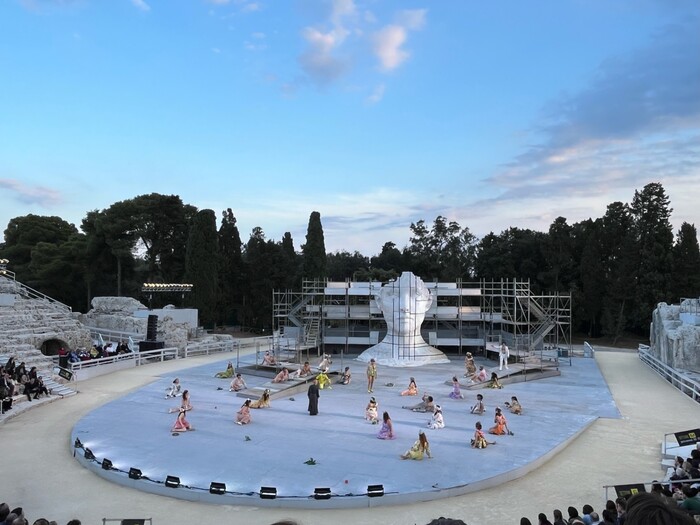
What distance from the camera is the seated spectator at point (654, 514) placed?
1796mm

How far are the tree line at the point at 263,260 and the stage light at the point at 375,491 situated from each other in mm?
37125

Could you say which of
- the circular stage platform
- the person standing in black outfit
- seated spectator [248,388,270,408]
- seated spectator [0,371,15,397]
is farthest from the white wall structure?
seated spectator [0,371,15,397]

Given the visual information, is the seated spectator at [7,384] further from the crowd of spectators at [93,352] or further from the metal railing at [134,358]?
the crowd of spectators at [93,352]

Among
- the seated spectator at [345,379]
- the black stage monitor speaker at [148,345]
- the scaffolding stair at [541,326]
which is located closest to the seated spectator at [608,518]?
the seated spectator at [345,379]

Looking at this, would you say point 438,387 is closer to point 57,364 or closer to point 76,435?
point 76,435

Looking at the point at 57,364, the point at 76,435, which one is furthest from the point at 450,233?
the point at 76,435

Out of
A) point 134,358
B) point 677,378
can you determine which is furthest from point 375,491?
point 134,358

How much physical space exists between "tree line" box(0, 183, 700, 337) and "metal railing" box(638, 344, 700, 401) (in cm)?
1564

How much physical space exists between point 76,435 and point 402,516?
32.4 feet

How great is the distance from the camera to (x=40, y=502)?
10.4 meters

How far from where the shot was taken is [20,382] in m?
19.7

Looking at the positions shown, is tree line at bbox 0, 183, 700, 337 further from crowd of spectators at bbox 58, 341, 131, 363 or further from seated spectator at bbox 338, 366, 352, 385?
seated spectator at bbox 338, 366, 352, 385

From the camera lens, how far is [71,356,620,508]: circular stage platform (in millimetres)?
10938

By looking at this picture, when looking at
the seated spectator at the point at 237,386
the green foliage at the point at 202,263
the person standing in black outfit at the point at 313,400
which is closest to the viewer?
the person standing in black outfit at the point at 313,400
